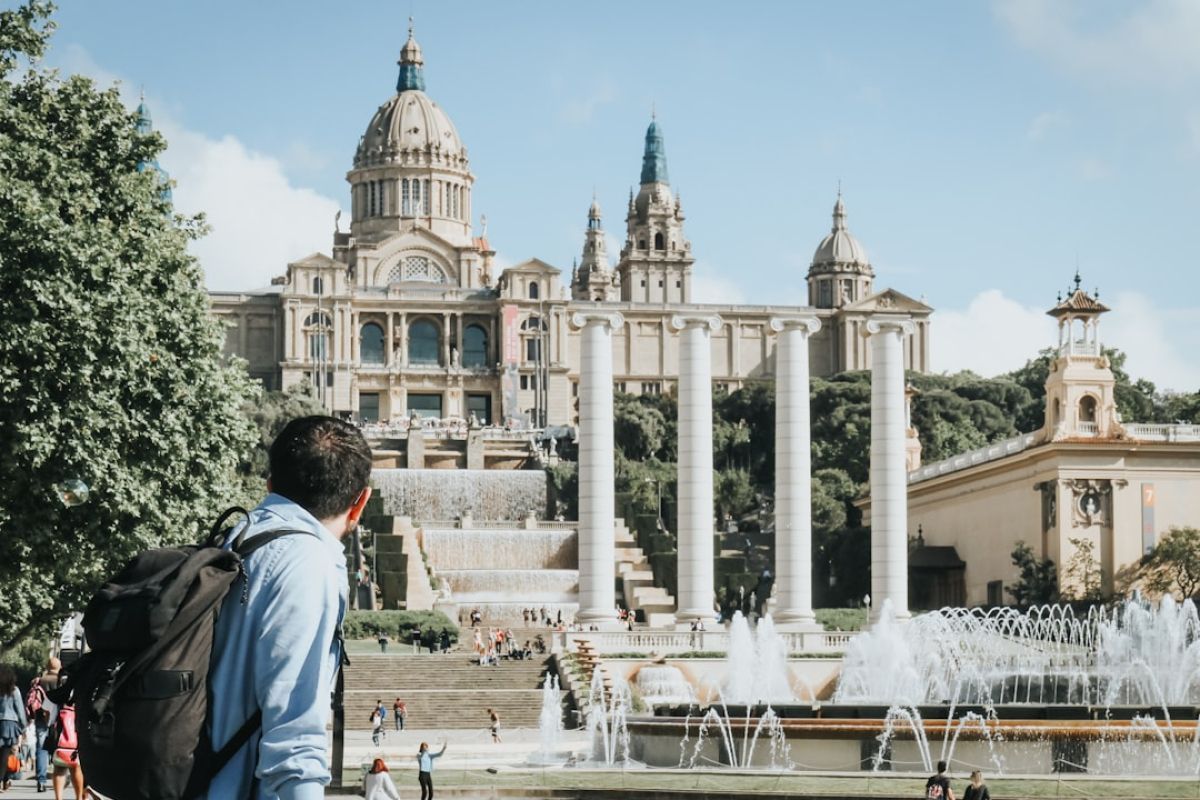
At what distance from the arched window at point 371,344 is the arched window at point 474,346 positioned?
20.9 feet

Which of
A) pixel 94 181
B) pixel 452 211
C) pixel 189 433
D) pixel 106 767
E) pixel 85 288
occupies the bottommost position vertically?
pixel 106 767

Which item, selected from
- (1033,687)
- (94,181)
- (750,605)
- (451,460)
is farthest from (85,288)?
(451,460)

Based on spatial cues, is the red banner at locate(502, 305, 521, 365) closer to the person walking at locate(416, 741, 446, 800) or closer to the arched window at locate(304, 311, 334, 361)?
the arched window at locate(304, 311, 334, 361)

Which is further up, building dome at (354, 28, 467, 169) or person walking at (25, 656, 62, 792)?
building dome at (354, 28, 467, 169)

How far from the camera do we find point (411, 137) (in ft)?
559

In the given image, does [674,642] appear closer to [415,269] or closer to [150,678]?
[150,678]

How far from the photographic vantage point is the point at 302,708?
209 inches

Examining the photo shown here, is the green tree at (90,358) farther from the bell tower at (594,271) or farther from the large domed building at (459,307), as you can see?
the bell tower at (594,271)

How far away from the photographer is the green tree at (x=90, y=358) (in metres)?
28.3

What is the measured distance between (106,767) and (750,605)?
75.9 metres

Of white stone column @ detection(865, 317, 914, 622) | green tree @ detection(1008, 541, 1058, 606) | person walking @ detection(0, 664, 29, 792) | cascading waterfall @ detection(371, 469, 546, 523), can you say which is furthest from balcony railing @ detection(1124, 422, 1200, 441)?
person walking @ detection(0, 664, 29, 792)

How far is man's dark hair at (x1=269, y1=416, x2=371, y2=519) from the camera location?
584cm

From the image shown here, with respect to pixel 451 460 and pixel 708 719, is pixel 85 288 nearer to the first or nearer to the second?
pixel 708 719

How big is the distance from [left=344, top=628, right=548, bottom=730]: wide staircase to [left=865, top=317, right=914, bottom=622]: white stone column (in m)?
9.86
